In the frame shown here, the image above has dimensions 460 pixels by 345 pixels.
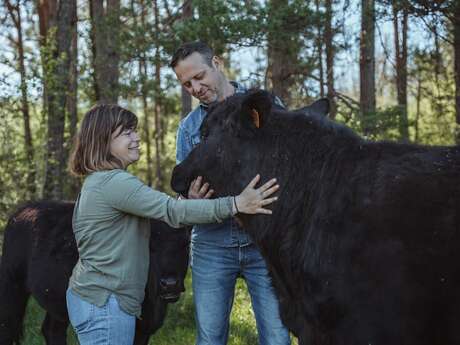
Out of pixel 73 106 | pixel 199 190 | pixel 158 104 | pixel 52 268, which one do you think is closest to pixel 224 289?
pixel 199 190

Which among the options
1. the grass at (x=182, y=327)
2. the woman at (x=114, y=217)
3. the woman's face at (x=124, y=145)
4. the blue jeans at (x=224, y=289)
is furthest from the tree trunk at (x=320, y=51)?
the woman at (x=114, y=217)

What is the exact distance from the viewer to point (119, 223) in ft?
12.8

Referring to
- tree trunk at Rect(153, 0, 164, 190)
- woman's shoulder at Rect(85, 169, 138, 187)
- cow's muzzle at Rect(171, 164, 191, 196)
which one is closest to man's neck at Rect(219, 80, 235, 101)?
cow's muzzle at Rect(171, 164, 191, 196)

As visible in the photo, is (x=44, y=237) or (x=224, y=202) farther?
(x=44, y=237)

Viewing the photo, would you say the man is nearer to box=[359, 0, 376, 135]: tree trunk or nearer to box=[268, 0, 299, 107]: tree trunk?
box=[268, 0, 299, 107]: tree trunk

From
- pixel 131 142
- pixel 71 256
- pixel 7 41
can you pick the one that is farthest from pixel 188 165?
pixel 7 41

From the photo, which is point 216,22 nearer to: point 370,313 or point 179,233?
point 179,233

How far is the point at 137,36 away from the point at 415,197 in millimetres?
10010

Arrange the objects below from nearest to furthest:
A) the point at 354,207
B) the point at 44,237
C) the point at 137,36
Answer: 1. the point at 354,207
2. the point at 44,237
3. the point at 137,36

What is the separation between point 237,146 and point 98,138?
891mm

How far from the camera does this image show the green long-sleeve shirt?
12.4 feet

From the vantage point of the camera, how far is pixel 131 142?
4.03 meters

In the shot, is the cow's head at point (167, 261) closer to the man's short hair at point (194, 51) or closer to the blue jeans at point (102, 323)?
the blue jeans at point (102, 323)

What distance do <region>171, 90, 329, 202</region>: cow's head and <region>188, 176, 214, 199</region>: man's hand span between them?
38mm
